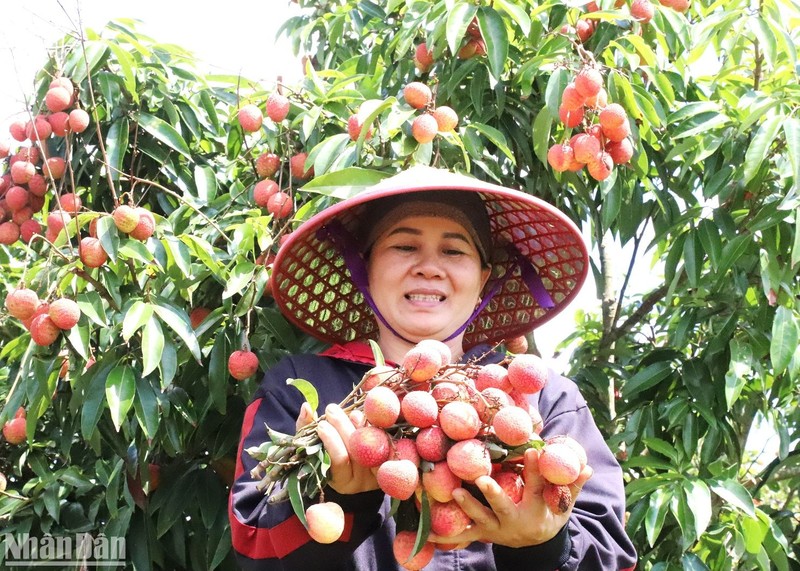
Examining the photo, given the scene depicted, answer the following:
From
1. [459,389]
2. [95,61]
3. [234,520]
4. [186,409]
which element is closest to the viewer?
[459,389]

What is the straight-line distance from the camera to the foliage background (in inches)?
77.2

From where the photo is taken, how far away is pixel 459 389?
1095 millimetres

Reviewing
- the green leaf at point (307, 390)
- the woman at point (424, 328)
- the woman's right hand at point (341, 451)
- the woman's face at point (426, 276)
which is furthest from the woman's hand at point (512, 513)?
the woman's face at point (426, 276)

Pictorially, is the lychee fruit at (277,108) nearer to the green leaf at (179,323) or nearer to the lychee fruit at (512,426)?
the green leaf at (179,323)

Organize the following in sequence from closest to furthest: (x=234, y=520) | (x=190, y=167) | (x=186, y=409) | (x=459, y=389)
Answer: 1. (x=459, y=389)
2. (x=234, y=520)
3. (x=186, y=409)
4. (x=190, y=167)

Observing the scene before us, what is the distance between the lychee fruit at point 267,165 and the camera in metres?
2.26

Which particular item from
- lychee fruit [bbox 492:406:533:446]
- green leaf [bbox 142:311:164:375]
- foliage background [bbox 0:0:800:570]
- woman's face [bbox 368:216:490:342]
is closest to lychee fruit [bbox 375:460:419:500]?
lychee fruit [bbox 492:406:533:446]

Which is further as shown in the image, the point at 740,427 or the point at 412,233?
the point at 740,427

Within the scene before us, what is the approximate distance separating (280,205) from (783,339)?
3.65ft

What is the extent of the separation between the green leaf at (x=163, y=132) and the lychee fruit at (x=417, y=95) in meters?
0.62

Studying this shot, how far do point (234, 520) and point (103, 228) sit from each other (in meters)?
0.77

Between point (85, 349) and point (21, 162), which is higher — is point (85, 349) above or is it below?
below

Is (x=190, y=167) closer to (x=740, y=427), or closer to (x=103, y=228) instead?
(x=103, y=228)

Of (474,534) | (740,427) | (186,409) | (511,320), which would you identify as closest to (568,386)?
(511,320)
